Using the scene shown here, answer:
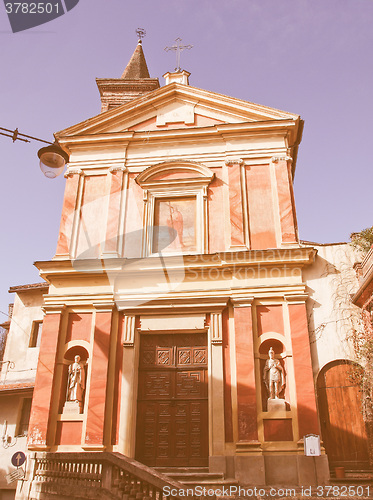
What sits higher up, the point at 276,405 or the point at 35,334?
the point at 35,334

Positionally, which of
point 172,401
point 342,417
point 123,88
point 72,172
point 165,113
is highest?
point 123,88

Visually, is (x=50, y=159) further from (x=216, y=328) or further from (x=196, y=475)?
(x=196, y=475)

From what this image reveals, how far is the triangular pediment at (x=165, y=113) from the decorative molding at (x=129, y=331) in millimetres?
5795

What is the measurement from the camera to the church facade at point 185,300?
1005 centimetres

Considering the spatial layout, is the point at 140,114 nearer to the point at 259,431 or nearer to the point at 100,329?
the point at 100,329

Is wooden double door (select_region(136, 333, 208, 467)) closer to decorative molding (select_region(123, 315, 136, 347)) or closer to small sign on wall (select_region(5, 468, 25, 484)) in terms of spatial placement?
decorative molding (select_region(123, 315, 136, 347))

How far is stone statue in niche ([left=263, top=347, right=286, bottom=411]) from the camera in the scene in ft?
32.9

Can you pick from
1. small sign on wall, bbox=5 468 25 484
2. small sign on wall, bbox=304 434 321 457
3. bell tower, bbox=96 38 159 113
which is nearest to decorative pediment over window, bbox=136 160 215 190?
small sign on wall, bbox=304 434 321 457

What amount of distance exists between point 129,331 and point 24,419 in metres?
7.90

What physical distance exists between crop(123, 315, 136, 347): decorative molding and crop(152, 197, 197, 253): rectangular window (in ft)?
6.49

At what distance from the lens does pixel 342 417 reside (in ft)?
32.9

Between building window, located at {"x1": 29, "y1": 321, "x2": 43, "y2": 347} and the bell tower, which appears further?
the bell tower

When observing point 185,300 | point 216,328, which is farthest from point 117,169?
point 216,328

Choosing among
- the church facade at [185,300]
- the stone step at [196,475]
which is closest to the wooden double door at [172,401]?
the church facade at [185,300]
